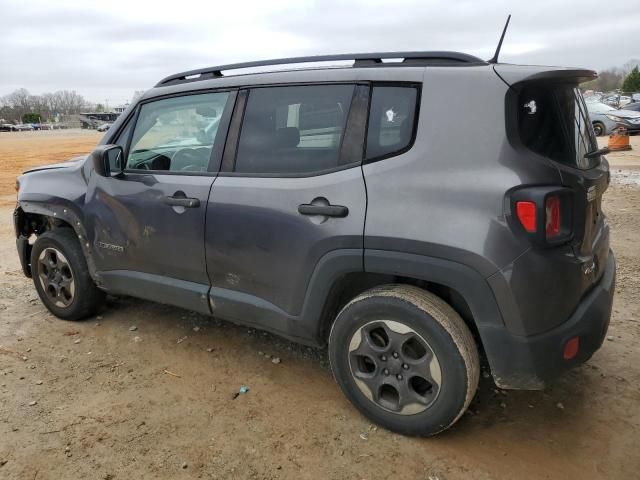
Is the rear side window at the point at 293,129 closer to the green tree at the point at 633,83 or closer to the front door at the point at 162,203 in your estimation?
the front door at the point at 162,203

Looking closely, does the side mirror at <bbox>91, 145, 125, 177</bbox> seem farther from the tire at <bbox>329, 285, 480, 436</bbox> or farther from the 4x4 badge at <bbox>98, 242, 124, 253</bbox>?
the tire at <bbox>329, 285, 480, 436</bbox>

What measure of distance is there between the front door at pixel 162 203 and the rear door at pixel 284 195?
5.2 inches

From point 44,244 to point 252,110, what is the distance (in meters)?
2.18

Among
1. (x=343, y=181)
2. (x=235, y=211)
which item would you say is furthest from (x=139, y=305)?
(x=343, y=181)

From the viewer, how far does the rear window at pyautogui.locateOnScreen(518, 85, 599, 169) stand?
7.72ft

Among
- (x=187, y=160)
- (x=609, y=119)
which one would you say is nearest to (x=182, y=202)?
(x=187, y=160)

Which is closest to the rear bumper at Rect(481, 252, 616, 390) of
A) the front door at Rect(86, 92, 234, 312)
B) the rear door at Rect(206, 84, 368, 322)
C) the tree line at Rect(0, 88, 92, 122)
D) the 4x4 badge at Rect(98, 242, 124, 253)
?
the rear door at Rect(206, 84, 368, 322)

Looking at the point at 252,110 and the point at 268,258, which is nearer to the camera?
the point at 268,258

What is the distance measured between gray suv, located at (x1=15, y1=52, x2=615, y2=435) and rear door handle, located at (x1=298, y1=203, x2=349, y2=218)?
0.4 inches

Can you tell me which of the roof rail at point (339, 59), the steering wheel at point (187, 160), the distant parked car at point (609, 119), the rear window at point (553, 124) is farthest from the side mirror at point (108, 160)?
the distant parked car at point (609, 119)

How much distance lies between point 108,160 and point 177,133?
20.9 inches

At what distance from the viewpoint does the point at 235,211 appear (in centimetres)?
300

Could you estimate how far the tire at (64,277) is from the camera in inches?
158

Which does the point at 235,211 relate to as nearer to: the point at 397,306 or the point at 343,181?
the point at 343,181
